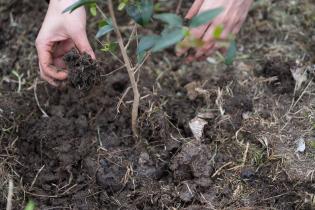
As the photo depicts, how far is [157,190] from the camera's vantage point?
1584mm

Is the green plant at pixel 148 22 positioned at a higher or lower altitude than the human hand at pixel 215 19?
higher

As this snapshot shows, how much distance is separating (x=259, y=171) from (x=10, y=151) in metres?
0.87

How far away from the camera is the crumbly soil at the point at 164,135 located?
1.58 meters

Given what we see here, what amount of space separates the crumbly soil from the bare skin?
8 cm

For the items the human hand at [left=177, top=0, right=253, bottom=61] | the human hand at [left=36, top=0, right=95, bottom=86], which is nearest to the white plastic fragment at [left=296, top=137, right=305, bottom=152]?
the human hand at [left=177, top=0, right=253, bottom=61]

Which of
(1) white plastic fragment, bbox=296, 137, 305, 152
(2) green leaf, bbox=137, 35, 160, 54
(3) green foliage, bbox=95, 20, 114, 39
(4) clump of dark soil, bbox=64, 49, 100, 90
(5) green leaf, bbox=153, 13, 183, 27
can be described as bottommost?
(1) white plastic fragment, bbox=296, 137, 305, 152

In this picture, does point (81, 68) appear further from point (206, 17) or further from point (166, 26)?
point (206, 17)

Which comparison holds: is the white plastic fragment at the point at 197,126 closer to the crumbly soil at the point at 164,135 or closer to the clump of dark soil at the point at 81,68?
the crumbly soil at the point at 164,135

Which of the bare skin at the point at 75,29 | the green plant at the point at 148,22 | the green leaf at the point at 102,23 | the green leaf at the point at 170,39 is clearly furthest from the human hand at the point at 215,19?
the green leaf at the point at 170,39

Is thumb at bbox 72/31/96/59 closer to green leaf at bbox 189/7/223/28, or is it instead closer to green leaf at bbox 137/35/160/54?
green leaf at bbox 137/35/160/54

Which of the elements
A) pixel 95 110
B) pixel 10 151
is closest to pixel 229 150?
pixel 95 110

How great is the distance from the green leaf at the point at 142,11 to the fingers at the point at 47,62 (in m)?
0.38

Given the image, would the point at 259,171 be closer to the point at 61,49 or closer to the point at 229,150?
the point at 229,150

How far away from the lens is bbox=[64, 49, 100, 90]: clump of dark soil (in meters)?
1.58
